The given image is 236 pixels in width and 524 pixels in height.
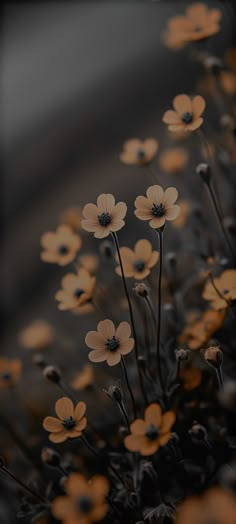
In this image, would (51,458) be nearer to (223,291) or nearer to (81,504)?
(81,504)

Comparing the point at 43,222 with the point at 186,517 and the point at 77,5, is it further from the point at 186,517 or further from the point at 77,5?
the point at 186,517

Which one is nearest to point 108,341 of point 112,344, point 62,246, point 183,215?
point 112,344

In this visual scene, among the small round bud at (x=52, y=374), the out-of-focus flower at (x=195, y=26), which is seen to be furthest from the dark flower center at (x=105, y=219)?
the out-of-focus flower at (x=195, y=26)

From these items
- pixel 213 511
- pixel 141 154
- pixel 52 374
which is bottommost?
pixel 213 511

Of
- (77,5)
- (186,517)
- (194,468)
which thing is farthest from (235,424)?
(77,5)

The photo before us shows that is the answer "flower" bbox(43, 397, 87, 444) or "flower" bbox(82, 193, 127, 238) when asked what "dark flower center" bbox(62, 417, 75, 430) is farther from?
"flower" bbox(82, 193, 127, 238)

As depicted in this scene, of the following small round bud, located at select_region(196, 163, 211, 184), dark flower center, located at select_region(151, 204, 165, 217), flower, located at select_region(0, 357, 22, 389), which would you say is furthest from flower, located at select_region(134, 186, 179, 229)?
flower, located at select_region(0, 357, 22, 389)
